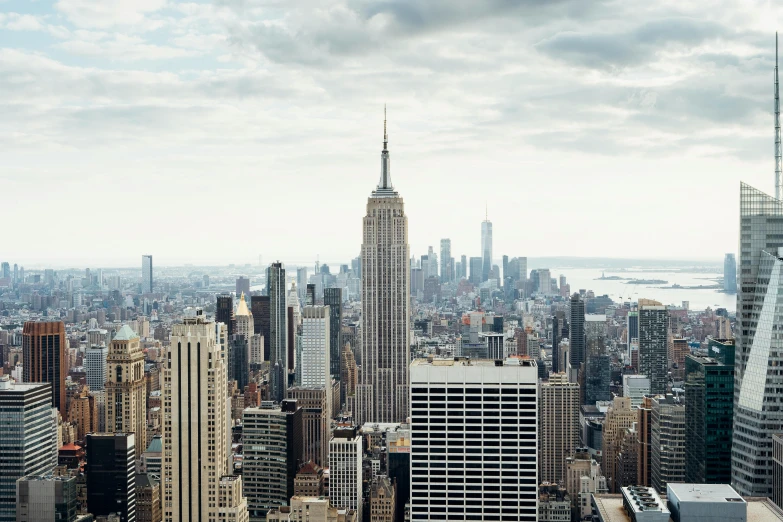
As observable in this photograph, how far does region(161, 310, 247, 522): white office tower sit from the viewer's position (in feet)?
75.5

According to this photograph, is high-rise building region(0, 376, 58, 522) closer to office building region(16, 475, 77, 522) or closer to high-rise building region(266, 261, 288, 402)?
office building region(16, 475, 77, 522)

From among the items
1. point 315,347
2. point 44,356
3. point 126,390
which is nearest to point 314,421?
point 126,390

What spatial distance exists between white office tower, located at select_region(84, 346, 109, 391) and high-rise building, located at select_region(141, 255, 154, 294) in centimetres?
490

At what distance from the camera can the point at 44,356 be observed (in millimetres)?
46656

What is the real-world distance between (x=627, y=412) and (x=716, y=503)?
26.1m

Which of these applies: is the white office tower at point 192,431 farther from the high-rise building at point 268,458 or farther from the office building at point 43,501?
the high-rise building at point 268,458

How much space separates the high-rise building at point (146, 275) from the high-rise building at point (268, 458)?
14779 mm

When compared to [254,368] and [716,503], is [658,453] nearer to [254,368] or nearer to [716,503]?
[716,503]

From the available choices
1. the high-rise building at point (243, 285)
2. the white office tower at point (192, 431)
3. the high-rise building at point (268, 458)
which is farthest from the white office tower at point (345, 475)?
the high-rise building at point (243, 285)

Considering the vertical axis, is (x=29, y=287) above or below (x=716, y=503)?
above

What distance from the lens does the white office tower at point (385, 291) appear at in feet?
185

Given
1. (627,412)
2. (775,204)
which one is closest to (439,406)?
(775,204)

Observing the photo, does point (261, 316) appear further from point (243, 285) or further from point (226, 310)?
point (226, 310)

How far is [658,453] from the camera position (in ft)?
107
